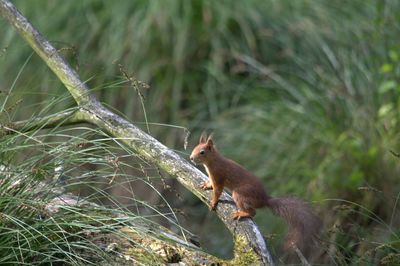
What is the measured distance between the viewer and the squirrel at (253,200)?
3.84m

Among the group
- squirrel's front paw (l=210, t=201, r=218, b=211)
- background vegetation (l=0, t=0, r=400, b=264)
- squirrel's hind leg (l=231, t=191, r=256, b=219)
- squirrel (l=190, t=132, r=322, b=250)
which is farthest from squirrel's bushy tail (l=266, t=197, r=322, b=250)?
background vegetation (l=0, t=0, r=400, b=264)

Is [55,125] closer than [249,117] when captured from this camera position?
Yes

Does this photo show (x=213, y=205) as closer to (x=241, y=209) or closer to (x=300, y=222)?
(x=241, y=209)

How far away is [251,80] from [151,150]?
3.58 m

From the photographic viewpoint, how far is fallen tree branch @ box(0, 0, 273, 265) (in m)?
3.48

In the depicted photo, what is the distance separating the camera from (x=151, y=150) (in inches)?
149

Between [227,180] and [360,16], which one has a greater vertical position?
[227,180]

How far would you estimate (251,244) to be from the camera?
346cm

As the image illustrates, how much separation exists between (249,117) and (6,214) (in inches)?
141

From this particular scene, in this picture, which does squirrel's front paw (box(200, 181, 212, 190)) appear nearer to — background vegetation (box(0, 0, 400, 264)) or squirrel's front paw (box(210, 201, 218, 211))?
squirrel's front paw (box(210, 201, 218, 211))

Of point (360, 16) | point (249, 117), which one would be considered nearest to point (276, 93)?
point (249, 117)

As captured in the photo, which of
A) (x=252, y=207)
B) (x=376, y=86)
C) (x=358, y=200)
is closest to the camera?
(x=252, y=207)

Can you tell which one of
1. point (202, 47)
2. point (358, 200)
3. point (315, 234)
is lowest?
point (358, 200)

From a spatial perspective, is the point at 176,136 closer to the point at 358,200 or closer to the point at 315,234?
the point at 358,200
